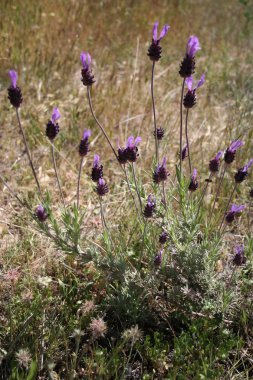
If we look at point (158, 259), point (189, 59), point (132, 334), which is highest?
point (189, 59)

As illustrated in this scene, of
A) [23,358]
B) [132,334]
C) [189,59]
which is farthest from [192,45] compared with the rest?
[23,358]

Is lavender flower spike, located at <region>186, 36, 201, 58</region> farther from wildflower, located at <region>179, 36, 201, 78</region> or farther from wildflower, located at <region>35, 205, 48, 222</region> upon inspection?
wildflower, located at <region>35, 205, 48, 222</region>

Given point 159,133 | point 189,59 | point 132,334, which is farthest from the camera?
point 159,133

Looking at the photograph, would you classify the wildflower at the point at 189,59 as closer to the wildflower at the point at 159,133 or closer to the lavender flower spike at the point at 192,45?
the lavender flower spike at the point at 192,45

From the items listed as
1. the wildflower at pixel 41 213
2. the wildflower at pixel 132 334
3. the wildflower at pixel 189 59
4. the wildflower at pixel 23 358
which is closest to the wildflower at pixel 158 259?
the wildflower at pixel 132 334

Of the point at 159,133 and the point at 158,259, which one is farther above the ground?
the point at 159,133

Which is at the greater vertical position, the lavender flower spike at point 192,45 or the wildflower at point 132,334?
the lavender flower spike at point 192,45

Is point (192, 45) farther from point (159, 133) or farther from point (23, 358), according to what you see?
point (23, 358)

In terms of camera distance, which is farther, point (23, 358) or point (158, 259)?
point (158, 259)

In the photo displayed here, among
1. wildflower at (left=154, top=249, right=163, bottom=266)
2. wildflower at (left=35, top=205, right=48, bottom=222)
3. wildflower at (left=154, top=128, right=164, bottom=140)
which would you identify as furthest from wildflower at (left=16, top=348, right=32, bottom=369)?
wildflower at (left=154, top=128, right=164, bottom=140)

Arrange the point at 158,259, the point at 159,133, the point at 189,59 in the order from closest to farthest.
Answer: the point at 189,59
the point at 158,259
the point at 159,133

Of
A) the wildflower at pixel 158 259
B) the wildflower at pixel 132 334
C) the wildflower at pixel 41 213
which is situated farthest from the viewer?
the wildflower at pixel 158 259

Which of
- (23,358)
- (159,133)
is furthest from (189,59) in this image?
(23,358)
